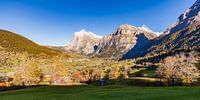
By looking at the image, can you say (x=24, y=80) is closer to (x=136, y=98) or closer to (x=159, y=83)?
(x=159, y=83)

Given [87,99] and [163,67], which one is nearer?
[87,99]

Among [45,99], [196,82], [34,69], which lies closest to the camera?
[45,99]

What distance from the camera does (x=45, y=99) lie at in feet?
176

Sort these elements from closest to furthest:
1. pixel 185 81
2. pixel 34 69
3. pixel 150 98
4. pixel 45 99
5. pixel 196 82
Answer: pixel 150 98 → pixel 45 99 → pixel 185 81 → pixel 196 82 → pixel 34 69

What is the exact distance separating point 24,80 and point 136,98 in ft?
496

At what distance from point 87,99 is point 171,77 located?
112461mm

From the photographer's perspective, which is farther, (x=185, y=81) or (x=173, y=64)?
(x=173, y=64)

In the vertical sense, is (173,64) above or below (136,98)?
above

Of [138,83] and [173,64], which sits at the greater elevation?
[173,64]

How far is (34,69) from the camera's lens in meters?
185

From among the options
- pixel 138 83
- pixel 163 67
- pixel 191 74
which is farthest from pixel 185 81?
pixel 138 83

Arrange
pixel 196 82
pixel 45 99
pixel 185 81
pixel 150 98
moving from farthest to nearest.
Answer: pixel 196 82 → pixel 185 81 → pixel 45 99 → pixel 150 98

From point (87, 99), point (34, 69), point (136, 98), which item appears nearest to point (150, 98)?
point (136, 98)

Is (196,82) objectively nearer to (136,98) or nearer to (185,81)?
(185,81)
